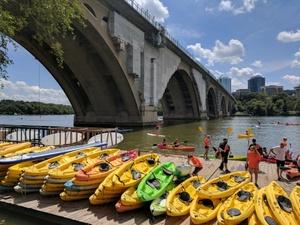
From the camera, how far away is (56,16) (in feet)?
39.7

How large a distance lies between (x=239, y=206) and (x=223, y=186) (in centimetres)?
142

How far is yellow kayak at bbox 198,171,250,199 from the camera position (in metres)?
8.98

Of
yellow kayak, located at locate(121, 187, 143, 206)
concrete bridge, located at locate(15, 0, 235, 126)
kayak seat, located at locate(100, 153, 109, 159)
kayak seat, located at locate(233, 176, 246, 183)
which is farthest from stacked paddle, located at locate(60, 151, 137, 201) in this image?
concrete bridge, located at locate(15, 0, 235, 126)

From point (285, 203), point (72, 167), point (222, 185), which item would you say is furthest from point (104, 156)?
point (285, 203)

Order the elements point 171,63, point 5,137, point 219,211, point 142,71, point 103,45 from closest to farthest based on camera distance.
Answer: point 219,211 < point 5,137 < point 103,45 < point 142,71 < point 171,63

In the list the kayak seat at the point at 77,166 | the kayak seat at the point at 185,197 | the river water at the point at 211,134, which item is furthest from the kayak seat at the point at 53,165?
the river water at the point at 211,134

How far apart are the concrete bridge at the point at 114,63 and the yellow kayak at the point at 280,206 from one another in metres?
28.4

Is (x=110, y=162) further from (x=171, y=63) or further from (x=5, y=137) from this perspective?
(x=171, y=63)

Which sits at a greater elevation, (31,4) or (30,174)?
(31,4)

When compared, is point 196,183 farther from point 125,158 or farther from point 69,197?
point 69,197

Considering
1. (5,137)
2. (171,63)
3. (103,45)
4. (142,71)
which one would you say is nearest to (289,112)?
(171,63)

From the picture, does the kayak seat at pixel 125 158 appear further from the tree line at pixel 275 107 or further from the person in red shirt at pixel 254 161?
the tree line at pixel 275 107

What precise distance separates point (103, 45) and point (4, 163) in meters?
27.7

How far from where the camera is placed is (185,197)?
9398 millimetres
